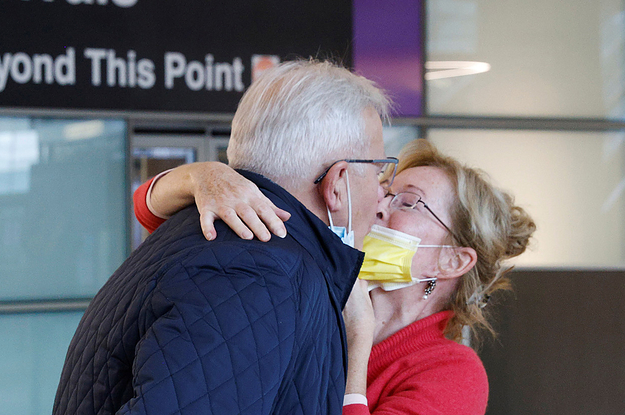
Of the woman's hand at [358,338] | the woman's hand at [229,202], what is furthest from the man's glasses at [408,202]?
the woman's hand at [229,202]

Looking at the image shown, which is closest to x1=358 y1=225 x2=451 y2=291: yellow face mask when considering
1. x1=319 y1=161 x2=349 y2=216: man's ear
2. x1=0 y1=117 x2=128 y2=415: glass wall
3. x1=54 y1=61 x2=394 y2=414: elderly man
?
x1=54 y1=61 x2=394 y2=414: elderly man

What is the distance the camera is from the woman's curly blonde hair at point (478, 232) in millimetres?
2008

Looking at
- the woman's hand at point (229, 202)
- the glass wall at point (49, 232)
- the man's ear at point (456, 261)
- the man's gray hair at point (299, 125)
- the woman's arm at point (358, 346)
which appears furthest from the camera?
the glass wall at point (49, 232)

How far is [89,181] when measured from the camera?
13.2ft

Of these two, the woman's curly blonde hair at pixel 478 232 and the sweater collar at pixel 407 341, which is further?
the woman's curly blonde hair at pixel 478 232

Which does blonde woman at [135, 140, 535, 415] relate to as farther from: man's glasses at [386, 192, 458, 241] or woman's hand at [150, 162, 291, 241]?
woman's hand at [150, 162, 291, 241]

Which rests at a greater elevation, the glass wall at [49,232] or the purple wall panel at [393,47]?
the purple wall panel at [393,47]

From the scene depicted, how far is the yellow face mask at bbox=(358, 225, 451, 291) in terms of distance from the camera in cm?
194

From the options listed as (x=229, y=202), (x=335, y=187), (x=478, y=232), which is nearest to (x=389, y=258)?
(x=478, y=232)

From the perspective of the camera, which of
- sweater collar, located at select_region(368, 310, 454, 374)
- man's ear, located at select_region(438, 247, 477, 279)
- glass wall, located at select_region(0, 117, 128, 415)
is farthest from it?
glass wall, located at select_region(0, 117, 128, 415)

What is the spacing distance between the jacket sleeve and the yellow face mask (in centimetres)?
98

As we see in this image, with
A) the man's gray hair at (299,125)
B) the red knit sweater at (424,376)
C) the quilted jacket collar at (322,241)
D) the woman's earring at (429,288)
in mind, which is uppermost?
the man's gray hair at (299,125)

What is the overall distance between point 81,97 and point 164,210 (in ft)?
8.98

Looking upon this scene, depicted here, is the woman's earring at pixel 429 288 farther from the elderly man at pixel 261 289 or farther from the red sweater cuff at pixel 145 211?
the red sweater cuff at pixel 145 211
